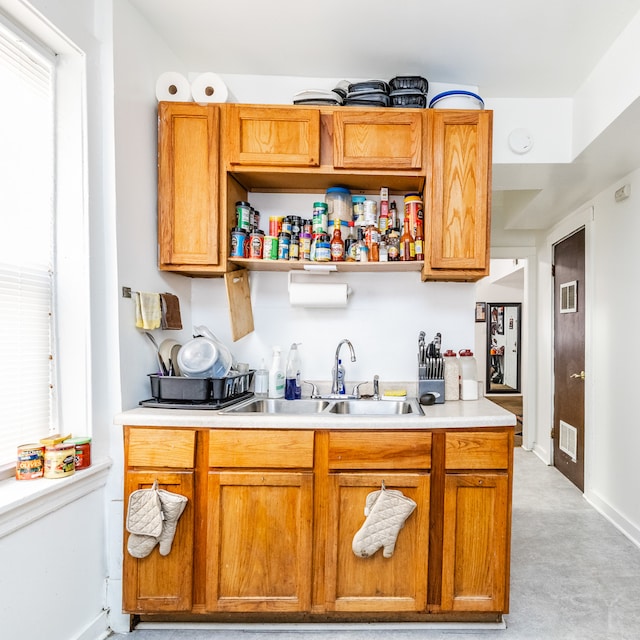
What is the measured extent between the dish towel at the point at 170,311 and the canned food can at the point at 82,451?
0.62 metres

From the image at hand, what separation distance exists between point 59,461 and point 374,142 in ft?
5.98

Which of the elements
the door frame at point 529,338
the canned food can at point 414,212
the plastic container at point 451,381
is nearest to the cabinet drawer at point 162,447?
the plastic container at point 451,381

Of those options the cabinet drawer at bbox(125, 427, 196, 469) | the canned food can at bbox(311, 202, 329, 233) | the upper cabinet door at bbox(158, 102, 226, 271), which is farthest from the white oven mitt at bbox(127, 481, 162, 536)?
the canned food can at bbox(311, 202, 329, 233)

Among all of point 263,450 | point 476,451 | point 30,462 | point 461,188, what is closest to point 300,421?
point 263,450

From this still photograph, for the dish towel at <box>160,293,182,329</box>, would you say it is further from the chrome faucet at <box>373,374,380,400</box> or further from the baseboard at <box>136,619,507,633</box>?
the baseboard at <box>136,619,507,633</box>

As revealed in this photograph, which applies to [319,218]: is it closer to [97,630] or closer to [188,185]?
[188,185]

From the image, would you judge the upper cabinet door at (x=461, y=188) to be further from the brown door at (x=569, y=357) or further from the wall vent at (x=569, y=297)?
the wall vent at (x=569, y=297)

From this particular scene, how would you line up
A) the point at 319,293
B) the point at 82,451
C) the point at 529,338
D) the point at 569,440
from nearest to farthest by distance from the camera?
the point at 82,451, the point at 319,293, the point at 569,440, the point at 529,338

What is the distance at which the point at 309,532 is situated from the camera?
5.72 ft

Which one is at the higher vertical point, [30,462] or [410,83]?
[410,83]

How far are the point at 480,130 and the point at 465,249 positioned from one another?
56 cm

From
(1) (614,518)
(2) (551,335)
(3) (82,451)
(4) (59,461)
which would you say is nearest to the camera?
(4) (59,461)

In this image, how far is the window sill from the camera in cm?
130

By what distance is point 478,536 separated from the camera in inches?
69.1
